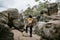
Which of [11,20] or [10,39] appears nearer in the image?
[10,39]

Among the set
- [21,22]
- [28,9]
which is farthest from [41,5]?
[21,22]

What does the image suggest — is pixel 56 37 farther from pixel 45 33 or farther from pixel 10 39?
pixel 10 39

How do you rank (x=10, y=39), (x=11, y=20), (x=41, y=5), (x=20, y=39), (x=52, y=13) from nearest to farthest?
(x=10, y=39) → (x=20, y=39) → (x=11, y=20) → (x=52, y=13) → (x=41, y=5)

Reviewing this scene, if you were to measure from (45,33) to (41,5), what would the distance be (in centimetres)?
2624

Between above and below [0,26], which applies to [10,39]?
below

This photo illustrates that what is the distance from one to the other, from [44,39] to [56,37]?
1296 mm

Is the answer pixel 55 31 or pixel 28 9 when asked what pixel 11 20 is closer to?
pixel 55 31

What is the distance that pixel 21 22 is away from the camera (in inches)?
929

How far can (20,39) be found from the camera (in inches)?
717

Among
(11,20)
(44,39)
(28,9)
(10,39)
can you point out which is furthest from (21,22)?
(28,9)

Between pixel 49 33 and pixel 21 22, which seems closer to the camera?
pixel 49 33

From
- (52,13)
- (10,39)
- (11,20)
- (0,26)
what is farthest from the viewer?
(52,13)

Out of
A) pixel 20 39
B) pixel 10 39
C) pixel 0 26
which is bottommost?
pixel 20 39

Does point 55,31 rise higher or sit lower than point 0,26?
lower
